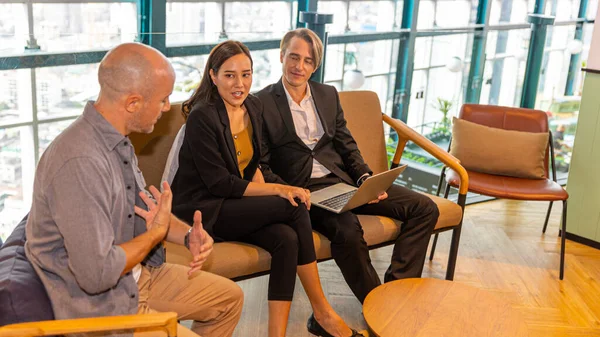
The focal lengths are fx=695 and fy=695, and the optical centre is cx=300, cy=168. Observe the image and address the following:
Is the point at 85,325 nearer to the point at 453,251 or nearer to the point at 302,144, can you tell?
the point at 302,144

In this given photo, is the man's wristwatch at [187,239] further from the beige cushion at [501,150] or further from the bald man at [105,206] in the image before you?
the beige cushion at [501,150]

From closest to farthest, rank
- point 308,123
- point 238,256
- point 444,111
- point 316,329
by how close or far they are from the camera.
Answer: point 238,256 → point 316,329 → point 308,123 → point 444,111

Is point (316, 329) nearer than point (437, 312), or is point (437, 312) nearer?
point (437, 312)

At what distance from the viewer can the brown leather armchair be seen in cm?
377

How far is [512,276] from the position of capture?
12.6 ft

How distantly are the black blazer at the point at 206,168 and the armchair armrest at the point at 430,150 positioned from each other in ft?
3.68

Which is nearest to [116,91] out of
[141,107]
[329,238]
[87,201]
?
[141,107]

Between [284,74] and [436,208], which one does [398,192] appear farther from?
[284,74]

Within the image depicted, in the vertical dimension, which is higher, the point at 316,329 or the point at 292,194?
the point at 292,194

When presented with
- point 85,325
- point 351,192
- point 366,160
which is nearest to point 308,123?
point 351,192

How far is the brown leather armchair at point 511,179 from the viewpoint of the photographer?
377cm

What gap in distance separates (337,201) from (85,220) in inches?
58.8

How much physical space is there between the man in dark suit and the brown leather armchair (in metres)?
0.64

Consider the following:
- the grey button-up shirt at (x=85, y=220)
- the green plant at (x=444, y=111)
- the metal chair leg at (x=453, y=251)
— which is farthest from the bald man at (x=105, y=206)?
the green plant at (x=444, y=111)
